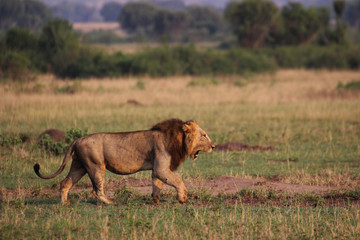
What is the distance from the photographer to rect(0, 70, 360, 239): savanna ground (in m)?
6.01

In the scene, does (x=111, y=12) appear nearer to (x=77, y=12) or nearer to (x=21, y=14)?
(x=77, y=12)

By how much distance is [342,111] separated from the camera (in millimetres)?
17625

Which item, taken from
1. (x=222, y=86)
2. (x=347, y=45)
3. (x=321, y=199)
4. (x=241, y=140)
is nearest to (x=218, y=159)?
(x=241, y=140)

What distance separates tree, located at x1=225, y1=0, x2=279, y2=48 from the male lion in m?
42.1

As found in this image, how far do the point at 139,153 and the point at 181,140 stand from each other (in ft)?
2.00

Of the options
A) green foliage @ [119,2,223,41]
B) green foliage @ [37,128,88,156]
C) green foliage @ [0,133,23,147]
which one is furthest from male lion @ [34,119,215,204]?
green foliage @ [119,2,223,41]

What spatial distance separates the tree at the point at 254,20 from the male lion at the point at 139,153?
4210 cm

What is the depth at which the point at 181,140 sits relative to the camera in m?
7.09

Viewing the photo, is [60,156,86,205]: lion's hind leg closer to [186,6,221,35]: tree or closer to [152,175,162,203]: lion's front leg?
[152,175,162,203]: lion's front leg

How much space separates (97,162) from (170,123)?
1.15 m

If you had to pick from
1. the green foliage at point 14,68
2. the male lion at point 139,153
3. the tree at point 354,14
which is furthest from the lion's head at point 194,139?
the tree at point 354,14

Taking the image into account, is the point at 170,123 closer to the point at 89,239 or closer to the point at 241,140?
the point at 89,239

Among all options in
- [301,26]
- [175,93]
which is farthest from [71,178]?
[301,26]

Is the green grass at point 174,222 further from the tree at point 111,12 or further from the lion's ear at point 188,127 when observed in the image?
the tree at point 111,12
